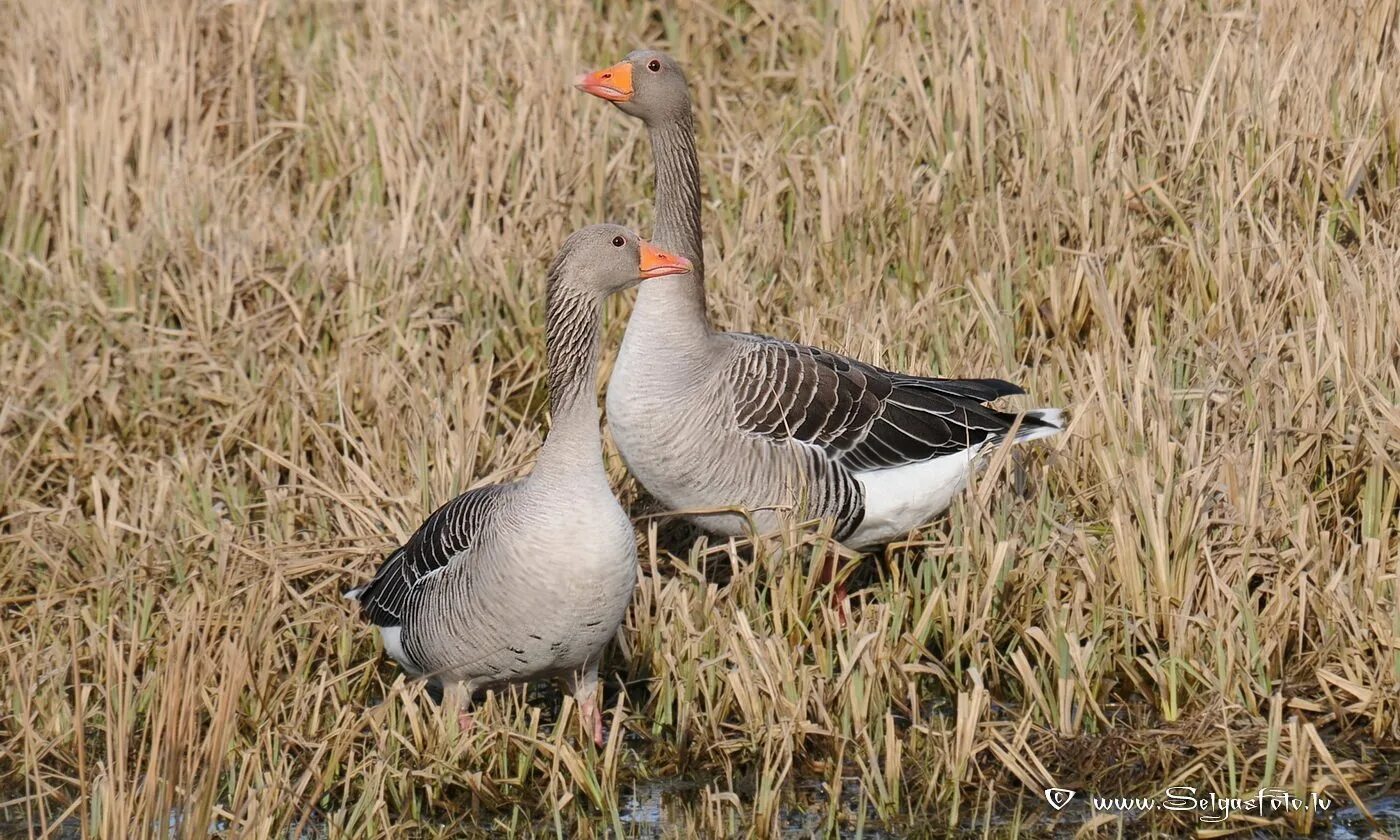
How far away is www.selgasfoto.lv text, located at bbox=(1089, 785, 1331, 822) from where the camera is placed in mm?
4074

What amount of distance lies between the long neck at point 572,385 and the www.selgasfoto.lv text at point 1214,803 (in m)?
1.66

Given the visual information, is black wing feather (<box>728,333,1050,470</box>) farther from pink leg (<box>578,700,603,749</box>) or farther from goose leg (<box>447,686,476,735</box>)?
goose leg (<box>447,686,476,735</box>)

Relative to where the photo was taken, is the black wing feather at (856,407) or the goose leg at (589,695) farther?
the black wing feather at (856,407)

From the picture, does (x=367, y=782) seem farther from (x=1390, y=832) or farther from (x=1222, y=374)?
(x=1222, y=374)

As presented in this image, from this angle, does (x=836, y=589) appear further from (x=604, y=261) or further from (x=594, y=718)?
(x=604, y=261)

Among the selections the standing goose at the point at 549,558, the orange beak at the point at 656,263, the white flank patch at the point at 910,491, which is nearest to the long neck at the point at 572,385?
the standing goose at the point at 549,558

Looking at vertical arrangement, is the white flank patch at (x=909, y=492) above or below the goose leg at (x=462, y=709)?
above

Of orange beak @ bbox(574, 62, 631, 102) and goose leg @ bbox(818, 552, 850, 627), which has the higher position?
orange beak @ bbox(574, 62, 631, 102)

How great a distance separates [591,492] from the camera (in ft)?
14.4

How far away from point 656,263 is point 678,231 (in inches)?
42.6

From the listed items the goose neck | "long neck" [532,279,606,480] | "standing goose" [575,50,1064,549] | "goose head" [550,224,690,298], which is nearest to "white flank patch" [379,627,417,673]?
"long neck" [532,279,606,480]

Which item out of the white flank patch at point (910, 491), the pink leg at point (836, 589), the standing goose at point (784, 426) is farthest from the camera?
the white flank patch at point (910, 491)

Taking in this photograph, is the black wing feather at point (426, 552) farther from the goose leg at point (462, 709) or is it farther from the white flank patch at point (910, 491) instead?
the white flank patch at point (910, 491)

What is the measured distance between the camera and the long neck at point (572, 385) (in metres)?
4.43
